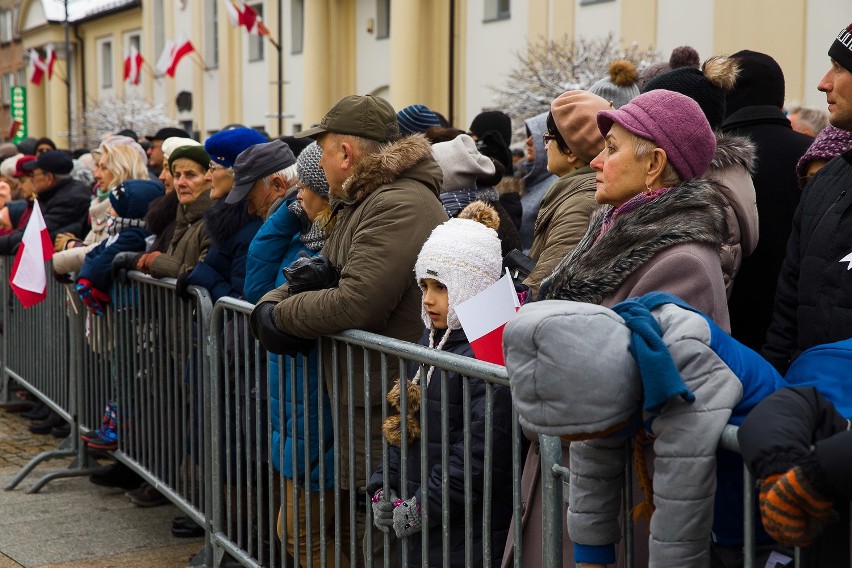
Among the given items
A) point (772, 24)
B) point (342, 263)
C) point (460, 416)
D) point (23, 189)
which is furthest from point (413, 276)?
point (772, 24)

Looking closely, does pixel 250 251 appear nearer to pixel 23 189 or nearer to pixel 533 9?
pixel 23 189

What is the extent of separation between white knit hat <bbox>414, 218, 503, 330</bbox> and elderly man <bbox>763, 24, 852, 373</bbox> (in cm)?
94

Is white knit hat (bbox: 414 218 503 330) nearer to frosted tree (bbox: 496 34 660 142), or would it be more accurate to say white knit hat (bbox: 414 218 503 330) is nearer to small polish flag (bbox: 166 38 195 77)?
frosted tree (bbox: 496 34 660 142)

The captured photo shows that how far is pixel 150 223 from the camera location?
6.57 meters

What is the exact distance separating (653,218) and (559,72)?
669 inches

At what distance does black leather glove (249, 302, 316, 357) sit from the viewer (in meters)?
4.11

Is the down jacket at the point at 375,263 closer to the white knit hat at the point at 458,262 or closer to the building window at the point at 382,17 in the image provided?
the white knit hat at the point at 458,262

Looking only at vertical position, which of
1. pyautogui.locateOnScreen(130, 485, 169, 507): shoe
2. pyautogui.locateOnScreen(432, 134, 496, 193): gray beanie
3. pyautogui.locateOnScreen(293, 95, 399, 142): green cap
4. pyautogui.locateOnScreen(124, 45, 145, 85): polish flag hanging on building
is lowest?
pyautogui.locateOnScreen(130, 485, 169, 507): shoe

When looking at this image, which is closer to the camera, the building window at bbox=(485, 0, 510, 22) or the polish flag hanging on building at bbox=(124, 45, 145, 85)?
the building window at bbox=(485, 0, 510, 22)

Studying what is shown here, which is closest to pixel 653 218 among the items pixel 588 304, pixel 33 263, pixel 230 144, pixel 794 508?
pixel 588 304

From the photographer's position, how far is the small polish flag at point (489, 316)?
328 centimetres

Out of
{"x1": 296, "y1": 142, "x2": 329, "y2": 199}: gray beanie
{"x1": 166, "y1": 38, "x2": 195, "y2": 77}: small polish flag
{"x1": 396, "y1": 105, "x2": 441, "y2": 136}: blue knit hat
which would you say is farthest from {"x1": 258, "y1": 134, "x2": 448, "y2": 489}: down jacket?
{"x1": 166, "y1": 38, "x2": 195, "y2": 77}: small polish flag

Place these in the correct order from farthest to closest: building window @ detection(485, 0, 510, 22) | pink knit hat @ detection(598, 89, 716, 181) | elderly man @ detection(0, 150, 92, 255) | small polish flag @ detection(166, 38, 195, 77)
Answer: small polish flag @ detection(166, 38, 195, 77) < building window @ detection(485, 0, 510, 22) < elderly man @ detection(0, 150, 92, 255) < pink knit hat @ detection(598, 89, 716, 181)

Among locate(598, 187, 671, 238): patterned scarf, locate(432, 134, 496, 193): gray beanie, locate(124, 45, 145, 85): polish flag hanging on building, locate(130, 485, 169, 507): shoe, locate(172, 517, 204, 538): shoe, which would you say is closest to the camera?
locate(598, 187, 671, 238): patterned scarf
